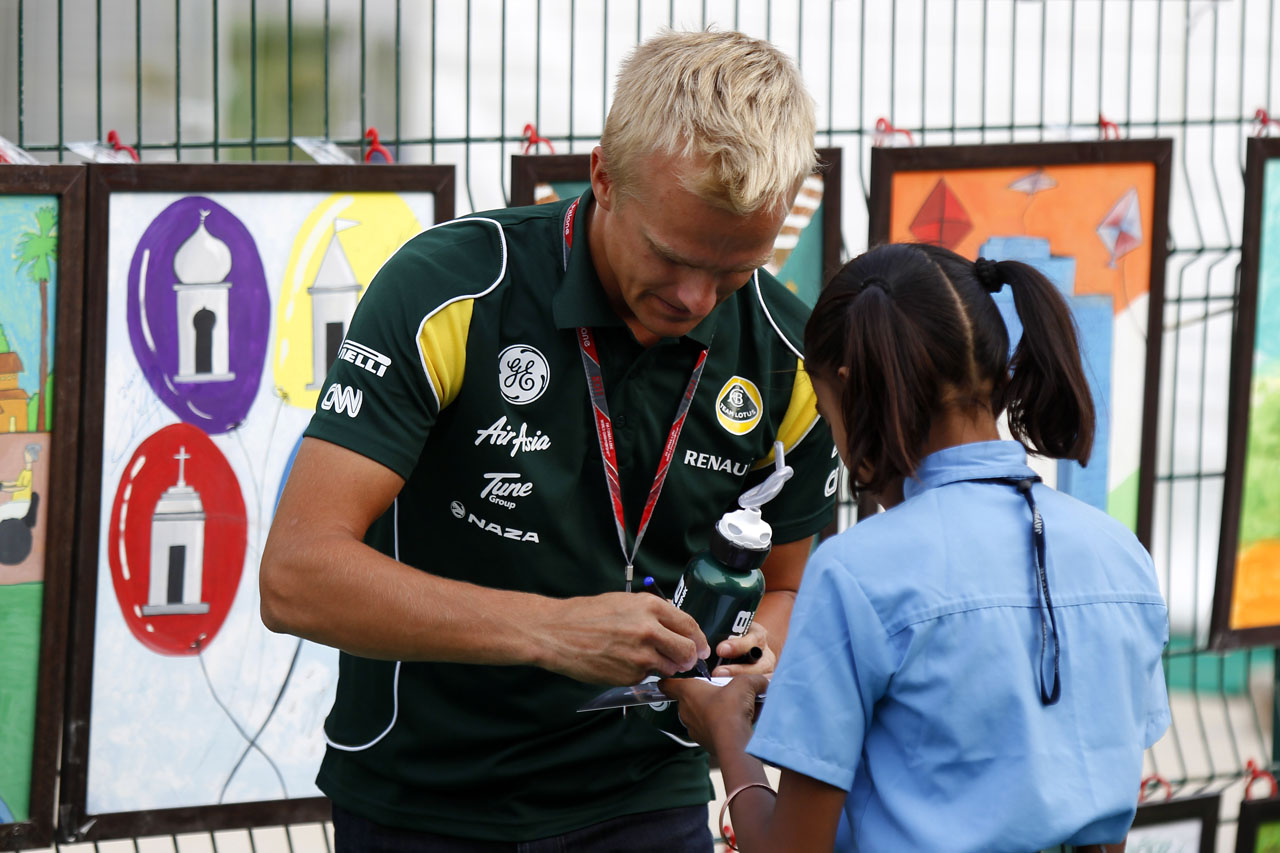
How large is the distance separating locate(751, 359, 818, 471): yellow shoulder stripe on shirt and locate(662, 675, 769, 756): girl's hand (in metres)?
0.53

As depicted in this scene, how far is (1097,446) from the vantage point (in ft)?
14.2

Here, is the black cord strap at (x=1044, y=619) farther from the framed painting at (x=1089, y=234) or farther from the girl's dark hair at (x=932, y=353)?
the framed painting at (x=1089, y=234)

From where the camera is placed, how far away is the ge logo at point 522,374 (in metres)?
2.18

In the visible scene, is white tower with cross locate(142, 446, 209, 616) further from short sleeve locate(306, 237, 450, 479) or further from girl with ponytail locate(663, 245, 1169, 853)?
girl with ponytail locate(663, 245, 1169, 853)

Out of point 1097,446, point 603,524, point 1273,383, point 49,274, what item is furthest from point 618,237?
point 1273,383

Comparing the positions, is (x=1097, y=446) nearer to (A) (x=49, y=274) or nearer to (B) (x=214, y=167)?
(B) (x=214, y=167)

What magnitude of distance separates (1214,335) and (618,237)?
3.24m

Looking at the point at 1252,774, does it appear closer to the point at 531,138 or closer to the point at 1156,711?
the point at 1156,711

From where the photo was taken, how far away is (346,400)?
200 centimetres

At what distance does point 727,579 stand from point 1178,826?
3.16 metres

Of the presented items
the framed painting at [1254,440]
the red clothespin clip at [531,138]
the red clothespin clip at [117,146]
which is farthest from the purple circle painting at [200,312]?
the framed painting at [1254,440]

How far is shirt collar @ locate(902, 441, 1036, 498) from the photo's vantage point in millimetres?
1824

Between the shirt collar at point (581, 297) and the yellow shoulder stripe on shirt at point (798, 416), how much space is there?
0.25 metres

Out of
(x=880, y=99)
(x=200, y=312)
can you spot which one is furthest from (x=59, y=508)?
(x=880, y=99)
